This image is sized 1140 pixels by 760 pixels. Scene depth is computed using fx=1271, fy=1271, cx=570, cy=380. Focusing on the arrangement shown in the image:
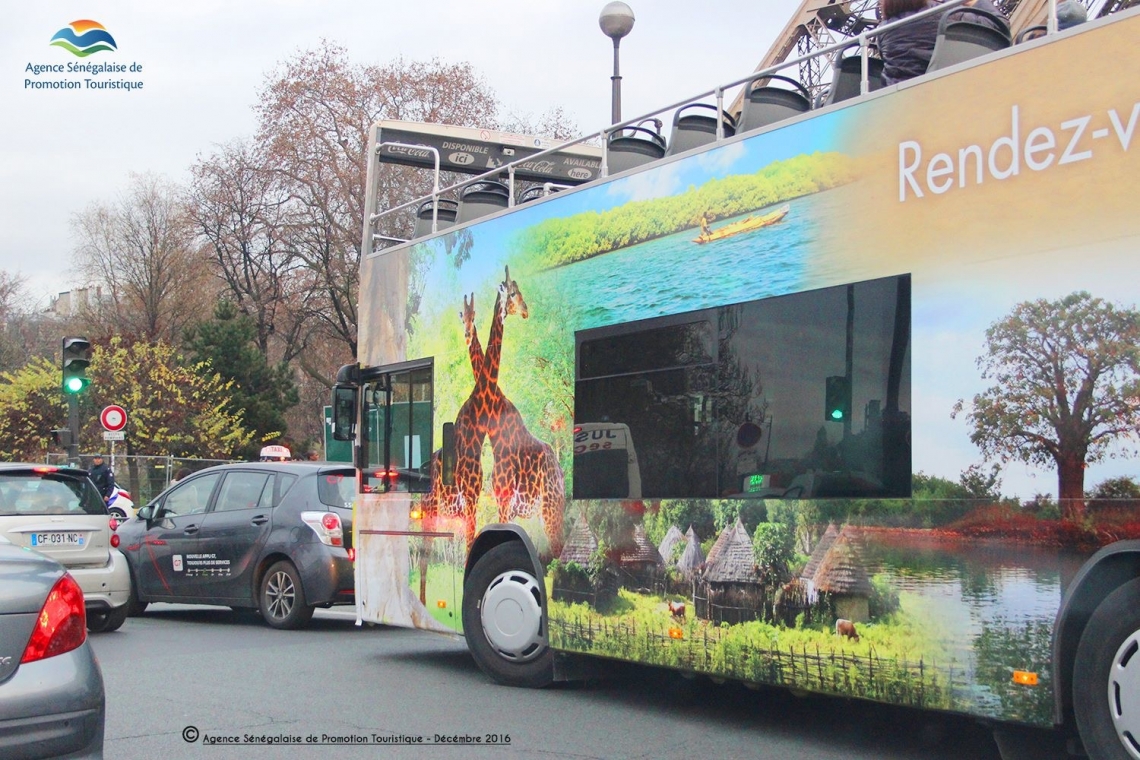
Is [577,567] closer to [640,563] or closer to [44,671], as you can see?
[640,563]

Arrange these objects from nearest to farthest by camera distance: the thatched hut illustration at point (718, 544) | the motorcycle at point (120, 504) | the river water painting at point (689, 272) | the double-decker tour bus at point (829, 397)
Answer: the double-decker tour bus at point (829, 397) < the river water painting at point (689, 272) < the thatched hut illustration at point (718, 544) < the motorcycle at point (120, 504)

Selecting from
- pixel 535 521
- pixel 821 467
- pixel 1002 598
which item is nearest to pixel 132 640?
pixel 535 521

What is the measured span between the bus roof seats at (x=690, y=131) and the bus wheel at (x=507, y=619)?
9.39ft

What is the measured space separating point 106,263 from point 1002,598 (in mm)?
52400

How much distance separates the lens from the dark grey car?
4582 mm

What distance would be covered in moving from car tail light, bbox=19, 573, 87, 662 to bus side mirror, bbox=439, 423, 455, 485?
173 inches

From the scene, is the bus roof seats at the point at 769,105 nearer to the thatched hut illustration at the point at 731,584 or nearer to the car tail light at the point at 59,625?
the thatched hut illustration at the point at 731,584

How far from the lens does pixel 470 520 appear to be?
902 centimetres


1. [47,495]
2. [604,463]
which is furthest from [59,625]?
[47,495]

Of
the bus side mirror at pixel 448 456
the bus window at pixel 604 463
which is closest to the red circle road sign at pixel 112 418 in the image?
the bus side mirror at pixel 448 456

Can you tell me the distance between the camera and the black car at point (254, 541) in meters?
12.2

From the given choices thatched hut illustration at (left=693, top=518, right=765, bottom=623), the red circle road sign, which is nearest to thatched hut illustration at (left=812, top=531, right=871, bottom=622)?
thatched hut illustration at (left=693, top=518, right=765, bottom=623)

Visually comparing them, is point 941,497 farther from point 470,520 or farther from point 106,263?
point 106,263

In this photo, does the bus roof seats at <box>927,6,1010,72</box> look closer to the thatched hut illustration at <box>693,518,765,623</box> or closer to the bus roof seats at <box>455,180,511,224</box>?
the thatched hut illustration at <box>693,518,765,623</box>
